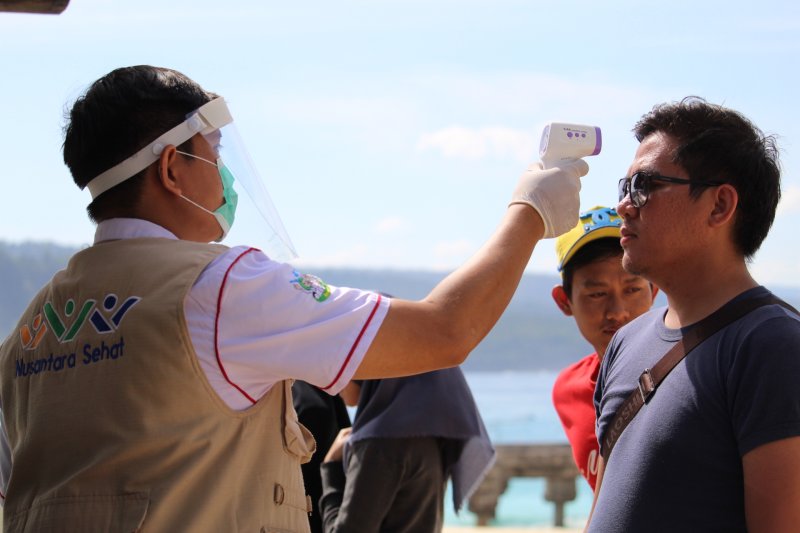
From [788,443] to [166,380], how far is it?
134cm

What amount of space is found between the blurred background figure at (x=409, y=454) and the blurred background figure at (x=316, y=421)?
0.15 metres

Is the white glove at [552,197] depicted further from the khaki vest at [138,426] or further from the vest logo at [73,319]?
the vest logo at [73,319]

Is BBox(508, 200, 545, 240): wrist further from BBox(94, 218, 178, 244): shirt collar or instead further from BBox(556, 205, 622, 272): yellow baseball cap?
BBox(556, 205, 622, 272): yellow baseball cap

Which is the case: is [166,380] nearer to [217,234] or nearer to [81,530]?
[81,530]

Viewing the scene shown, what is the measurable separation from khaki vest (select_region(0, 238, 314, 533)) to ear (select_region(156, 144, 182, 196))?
0.50 feet

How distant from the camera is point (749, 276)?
2.59 meters

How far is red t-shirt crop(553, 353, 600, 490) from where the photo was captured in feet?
11.6

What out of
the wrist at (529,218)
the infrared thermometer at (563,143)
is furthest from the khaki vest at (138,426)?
the infrared thermometer at (563,143)

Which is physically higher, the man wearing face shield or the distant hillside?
the man wearing face shield

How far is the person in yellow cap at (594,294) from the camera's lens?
369 centimetres

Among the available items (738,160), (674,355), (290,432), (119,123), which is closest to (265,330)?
(290,432)

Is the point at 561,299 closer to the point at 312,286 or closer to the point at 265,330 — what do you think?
the point at 312,286

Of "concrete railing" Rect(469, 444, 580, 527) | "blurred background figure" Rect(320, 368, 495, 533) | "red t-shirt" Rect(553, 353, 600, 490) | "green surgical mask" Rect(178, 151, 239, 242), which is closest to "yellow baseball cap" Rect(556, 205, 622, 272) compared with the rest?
"red t-shirt" Rect(553, 353, 600, 490)

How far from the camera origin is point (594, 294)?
3762 mm
